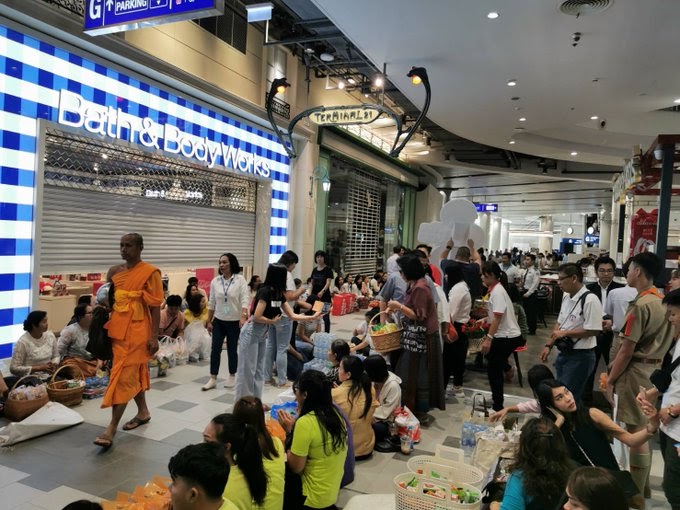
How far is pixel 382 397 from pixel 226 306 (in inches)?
81.0

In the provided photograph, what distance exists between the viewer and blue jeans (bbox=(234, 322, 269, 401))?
4.44m

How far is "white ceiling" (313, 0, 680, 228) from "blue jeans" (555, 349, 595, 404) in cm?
345

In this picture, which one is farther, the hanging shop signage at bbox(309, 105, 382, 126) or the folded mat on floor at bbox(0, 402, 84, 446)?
the hanging shop signage at bbox(309, 105, 382, 126)

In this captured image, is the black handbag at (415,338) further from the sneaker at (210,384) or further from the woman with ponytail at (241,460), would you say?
the woman with ponytail at (241,460)

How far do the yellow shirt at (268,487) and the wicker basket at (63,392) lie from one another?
113 inches

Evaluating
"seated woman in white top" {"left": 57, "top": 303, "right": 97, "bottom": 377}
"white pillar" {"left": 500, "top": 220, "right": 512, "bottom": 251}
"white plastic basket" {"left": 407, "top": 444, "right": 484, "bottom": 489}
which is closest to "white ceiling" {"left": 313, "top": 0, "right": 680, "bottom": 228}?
"seated woman in white top" {"left": 57, "top": 303, "right": 97, "bottom": 377}

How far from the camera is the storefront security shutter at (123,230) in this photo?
19.3 ft

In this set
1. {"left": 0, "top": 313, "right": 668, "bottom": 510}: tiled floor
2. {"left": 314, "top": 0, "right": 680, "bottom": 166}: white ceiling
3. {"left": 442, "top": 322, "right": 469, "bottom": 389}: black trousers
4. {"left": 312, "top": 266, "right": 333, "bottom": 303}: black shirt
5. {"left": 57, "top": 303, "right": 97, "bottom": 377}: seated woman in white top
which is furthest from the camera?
{"left": 312, "top": 266, "right": 333, "bottom": 303}: black shirt

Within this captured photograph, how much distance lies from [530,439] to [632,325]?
166 cm

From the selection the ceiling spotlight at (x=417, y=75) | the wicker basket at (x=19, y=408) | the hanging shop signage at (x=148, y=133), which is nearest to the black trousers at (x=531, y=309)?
the ceiling spotlight at (x=417, y=75)

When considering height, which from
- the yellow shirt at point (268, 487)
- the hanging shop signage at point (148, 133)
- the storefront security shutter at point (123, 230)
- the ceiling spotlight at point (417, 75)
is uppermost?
the ceiling spotlight at point (417, 75)

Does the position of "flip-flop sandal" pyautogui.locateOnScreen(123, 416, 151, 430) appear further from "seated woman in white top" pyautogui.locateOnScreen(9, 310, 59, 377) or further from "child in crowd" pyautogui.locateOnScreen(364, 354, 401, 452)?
"child in crowd" pyautogui.locateOnScreen(364, 354, 401, 452)

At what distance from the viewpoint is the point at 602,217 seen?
27.3 metres

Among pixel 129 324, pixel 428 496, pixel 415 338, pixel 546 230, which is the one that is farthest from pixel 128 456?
pixel 546 230
